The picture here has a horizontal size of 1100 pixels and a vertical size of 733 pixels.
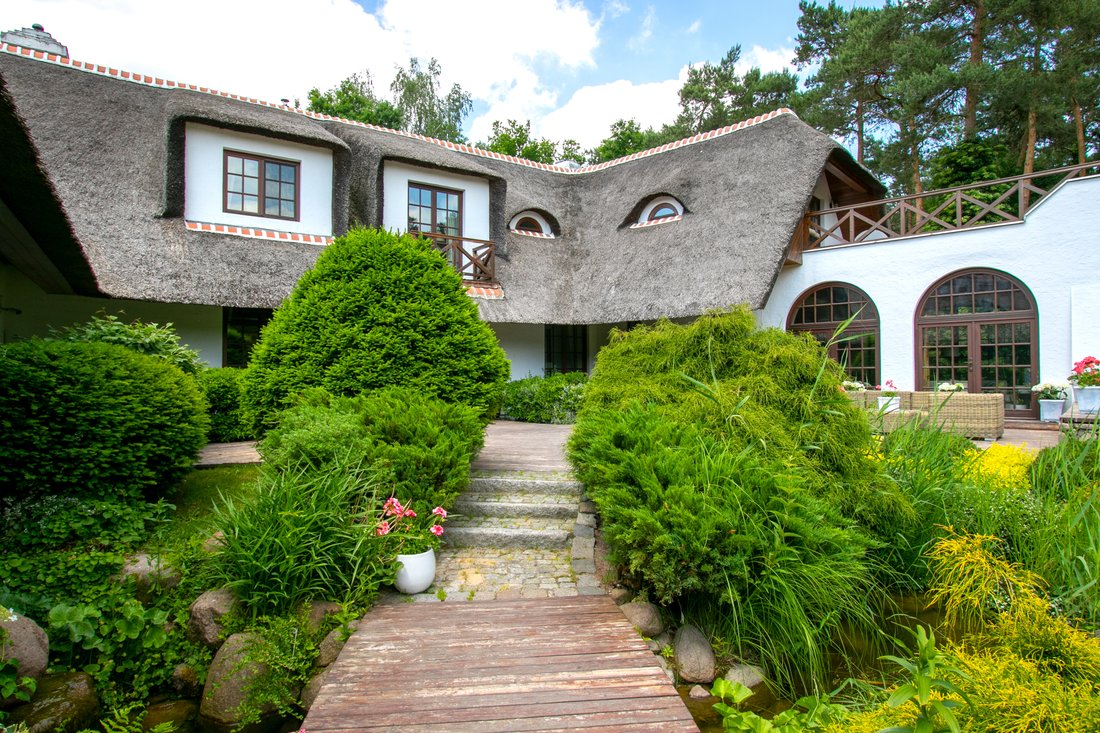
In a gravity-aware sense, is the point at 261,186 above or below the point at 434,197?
below

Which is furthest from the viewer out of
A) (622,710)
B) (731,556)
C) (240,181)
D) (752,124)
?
(752,124)

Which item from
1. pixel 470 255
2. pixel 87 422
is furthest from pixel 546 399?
pixel 87 422

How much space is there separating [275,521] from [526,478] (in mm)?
2519

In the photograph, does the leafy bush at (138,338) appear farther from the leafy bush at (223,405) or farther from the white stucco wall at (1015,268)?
the white stucco wall at (1015,268)

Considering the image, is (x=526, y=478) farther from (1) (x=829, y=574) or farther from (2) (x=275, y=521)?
(1) (x=829, y=574)

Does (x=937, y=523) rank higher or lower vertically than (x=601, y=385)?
lower

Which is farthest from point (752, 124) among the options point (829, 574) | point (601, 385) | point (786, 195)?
point (829, 574)

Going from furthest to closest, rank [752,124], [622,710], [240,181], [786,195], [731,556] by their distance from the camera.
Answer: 1. [752,124]
2. [786,195]
3. [240,181]
4. [731,556]
5. [622,710]

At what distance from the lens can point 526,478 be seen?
18.9 feet

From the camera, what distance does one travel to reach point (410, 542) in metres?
4.04

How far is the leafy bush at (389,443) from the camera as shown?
4336 mm

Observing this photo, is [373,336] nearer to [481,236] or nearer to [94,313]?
[94,313]

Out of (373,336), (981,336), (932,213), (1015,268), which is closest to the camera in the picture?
(373,336)

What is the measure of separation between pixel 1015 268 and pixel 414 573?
1162 cm
